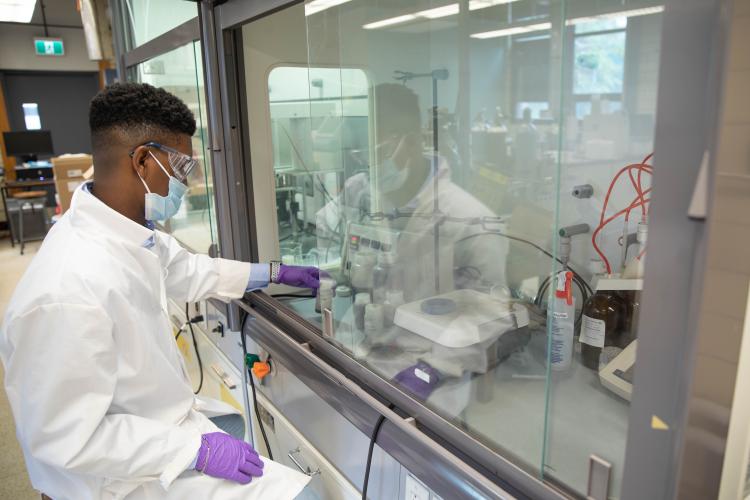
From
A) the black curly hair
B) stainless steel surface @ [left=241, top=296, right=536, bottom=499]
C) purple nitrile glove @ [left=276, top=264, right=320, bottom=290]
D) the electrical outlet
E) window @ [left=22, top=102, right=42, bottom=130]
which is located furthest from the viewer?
window @ [left=22, top=102, right=42, bottom=130]

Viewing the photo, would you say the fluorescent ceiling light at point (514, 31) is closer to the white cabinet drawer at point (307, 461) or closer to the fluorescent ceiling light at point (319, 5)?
the fluorescent ceiling light at point (319, 5)

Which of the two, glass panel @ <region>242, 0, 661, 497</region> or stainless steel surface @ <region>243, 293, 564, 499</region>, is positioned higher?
glass panel @ <region>242, 0, 661, 497</region>

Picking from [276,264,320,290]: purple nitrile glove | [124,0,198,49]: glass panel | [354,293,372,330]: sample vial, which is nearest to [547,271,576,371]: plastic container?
[354,293,372,330]: sample vial

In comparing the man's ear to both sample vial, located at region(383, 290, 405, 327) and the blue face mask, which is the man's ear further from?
sample vial, located at region(383, 290, 405, 327)

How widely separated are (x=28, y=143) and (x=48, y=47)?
4.64 feet

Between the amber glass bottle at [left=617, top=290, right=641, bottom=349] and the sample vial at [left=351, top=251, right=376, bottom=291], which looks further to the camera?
the sample vial at [left=351, top=251, right=376, bottom=291]

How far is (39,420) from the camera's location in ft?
3.25

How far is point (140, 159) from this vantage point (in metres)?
1.20

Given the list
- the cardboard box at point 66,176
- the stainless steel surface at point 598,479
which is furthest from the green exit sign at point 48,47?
the stainless steel surface at point 598,479

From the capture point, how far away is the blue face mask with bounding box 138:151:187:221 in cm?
123

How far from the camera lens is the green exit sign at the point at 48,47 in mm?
7340

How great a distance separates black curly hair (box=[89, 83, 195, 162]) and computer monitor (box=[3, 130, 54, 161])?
7.48m

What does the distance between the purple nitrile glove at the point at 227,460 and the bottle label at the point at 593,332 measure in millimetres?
799

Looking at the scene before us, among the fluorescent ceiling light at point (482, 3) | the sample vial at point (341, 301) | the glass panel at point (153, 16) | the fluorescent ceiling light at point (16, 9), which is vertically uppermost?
the fluorescent ceiling light at point (16, 9)
